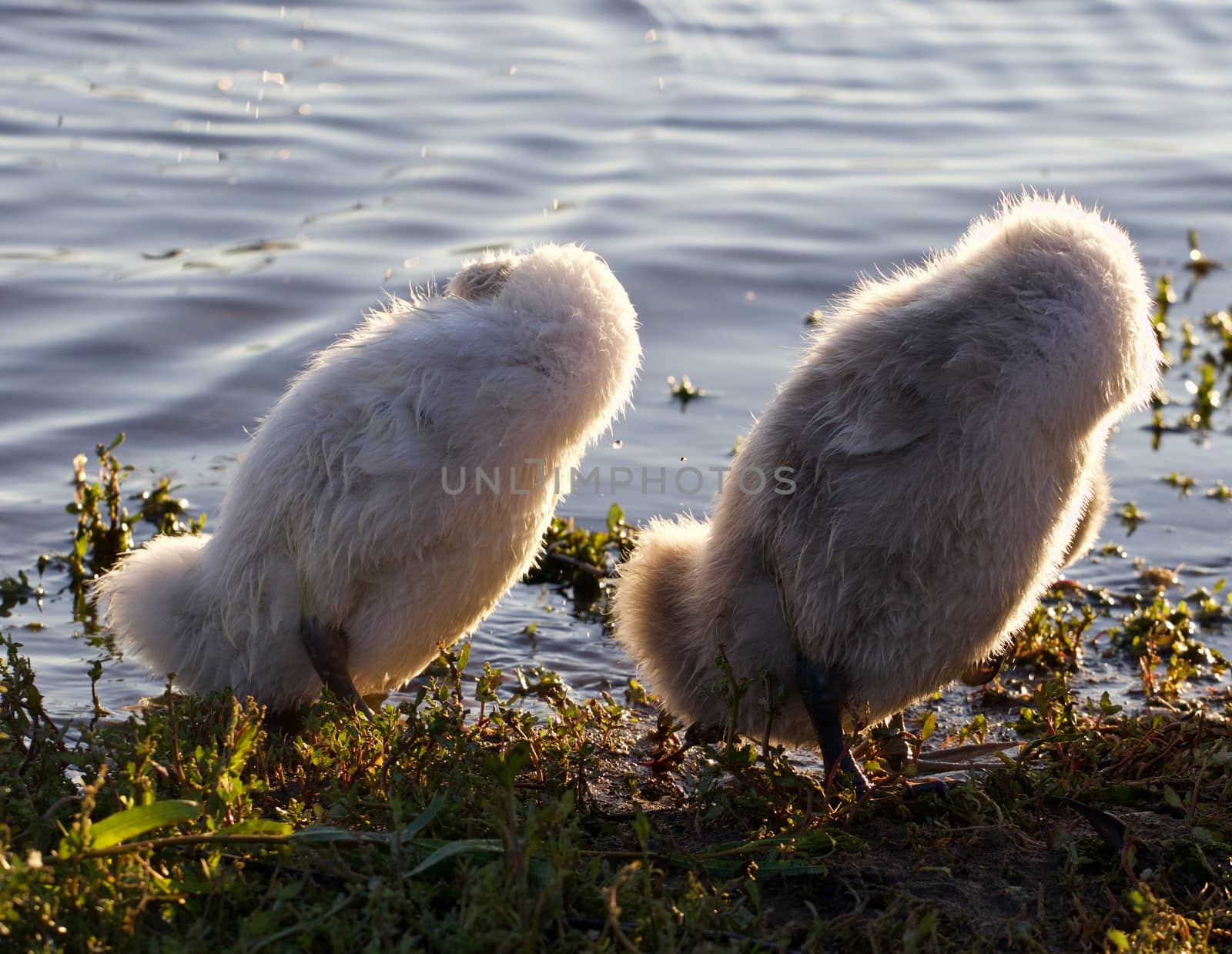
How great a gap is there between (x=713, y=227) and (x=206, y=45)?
16.2ft

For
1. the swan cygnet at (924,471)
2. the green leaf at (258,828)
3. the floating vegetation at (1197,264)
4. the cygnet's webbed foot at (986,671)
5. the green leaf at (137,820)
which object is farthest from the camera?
the floating vegetation at (1197,264)

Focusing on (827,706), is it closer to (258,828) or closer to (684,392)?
(258,828)

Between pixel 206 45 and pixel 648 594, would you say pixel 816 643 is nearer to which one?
pixel 648 594

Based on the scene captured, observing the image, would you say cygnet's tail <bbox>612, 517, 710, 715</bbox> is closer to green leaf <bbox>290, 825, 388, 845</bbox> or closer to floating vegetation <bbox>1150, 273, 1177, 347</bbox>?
green leaf <bbox>290, 825, 388, 845</bbox>

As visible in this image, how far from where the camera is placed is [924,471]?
3.74 meters

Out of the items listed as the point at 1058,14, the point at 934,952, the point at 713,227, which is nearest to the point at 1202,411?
the point at 713,227

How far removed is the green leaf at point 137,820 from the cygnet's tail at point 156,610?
5.17ft

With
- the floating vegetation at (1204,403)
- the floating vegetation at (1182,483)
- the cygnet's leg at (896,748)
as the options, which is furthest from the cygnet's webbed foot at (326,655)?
the floating vegetation at (1204,403)

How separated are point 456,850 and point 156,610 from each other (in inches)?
69.4

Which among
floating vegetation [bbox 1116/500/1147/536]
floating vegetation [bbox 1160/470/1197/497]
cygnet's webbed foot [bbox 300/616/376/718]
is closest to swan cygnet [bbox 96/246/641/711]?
cygnet's webbed foot [bbox 300/616/376/718]

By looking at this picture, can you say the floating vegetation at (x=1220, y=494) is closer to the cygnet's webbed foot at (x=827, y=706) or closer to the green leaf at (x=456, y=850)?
the cygnet's webbed foot at (x=827, y=706)

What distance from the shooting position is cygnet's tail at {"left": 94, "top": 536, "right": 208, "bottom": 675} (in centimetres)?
443

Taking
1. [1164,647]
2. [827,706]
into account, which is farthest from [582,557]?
[1164,647]

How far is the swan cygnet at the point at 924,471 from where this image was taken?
3.73 metres
